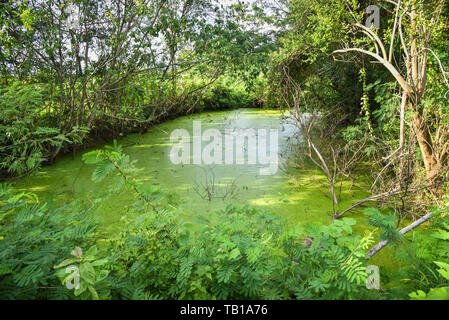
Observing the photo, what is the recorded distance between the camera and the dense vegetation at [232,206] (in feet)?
2.52

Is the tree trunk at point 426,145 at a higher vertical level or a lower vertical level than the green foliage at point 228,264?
higher

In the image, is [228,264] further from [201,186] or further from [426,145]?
[426,145]

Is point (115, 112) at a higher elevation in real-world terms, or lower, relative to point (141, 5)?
lower

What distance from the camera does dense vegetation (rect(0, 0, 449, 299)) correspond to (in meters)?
0.77

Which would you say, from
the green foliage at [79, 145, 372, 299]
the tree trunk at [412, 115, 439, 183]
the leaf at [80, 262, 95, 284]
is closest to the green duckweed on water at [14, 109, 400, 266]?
the tree trunk at [412, 115, 439, 183]

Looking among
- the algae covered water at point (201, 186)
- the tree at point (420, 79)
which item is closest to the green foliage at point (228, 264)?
the algae covered water at point (201, 186)

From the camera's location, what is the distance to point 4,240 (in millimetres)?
679

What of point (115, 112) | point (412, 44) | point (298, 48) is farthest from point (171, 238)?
point (115, 112)

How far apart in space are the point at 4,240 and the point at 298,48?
390cm

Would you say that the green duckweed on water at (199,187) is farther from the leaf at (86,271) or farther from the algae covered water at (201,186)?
the leaf at (86,271)

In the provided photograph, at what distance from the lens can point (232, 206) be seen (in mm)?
1272

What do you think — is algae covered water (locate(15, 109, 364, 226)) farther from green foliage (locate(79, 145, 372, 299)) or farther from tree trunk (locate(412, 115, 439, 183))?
green foliage (locate(79, 145, 372, 299))

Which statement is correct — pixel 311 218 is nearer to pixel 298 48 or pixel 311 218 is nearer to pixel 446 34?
pixel 446 34

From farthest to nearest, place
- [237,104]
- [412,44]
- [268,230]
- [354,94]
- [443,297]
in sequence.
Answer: [237,104]
[354,94]
[412,44]
[268,230]
[443,297]
